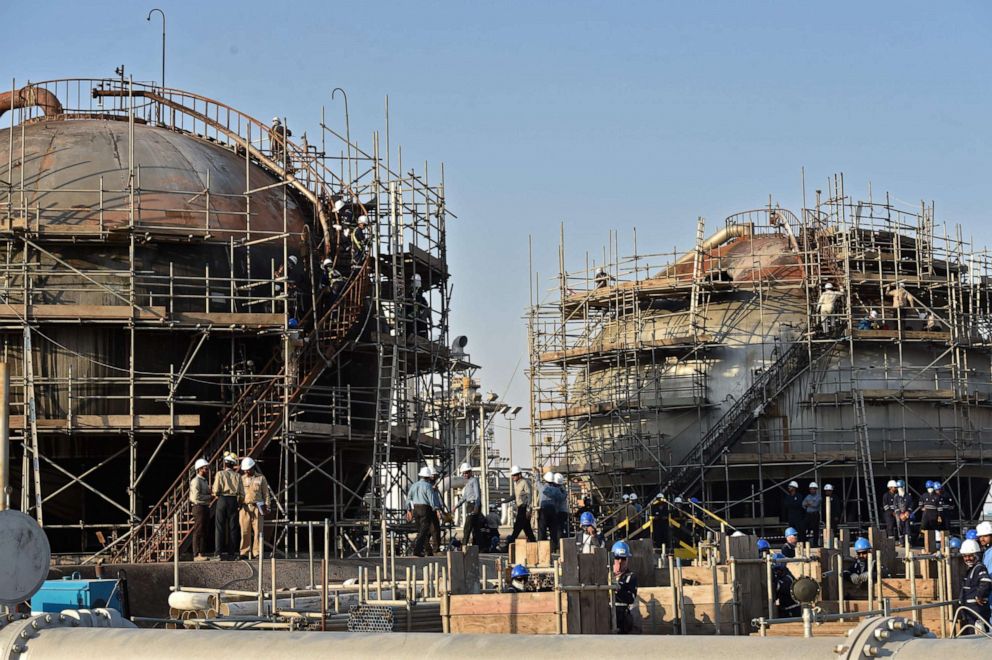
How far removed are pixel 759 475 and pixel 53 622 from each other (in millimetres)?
33605

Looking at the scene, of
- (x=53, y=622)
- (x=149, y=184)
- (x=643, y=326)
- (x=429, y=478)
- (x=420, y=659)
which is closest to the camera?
(x=420, y=659)

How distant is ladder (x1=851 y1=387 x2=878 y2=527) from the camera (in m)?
43.6

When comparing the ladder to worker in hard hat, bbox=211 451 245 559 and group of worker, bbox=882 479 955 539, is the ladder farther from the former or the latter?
worker in hard hat, bbox=211 451 245 559

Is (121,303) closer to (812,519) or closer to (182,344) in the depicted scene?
(182,344)

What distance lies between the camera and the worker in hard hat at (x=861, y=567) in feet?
77.3

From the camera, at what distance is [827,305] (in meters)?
44.6

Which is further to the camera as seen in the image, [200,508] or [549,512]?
[549,512]

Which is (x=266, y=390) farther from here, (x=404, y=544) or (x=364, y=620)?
(x=364, y=620)

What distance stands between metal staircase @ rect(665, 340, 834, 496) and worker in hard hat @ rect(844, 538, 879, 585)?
17258 mm

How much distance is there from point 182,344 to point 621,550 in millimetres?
14694

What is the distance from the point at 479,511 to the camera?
104 feet

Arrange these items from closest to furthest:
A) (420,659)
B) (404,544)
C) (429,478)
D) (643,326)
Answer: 1. (420,659)
2. (429,478)
3. (404,544)
4. (643,326)

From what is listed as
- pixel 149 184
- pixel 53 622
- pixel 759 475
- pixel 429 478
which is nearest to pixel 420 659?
pixel 53 622

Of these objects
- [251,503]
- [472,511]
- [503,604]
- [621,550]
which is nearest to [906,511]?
[472,511]
